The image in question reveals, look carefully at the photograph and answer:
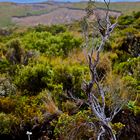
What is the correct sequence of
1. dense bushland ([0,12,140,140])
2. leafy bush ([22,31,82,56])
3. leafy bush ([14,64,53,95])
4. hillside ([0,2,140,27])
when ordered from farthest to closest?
1. hillside ([0,2,140,27])
2. leafy bush ([22,31,82,56])
3. leafy bush ([14,64,53,95])
4. dense bushland ([0,12,140,140])

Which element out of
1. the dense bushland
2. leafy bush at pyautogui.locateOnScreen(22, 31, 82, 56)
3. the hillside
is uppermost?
the dense bushland

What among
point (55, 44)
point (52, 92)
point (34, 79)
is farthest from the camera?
point (55, 44)

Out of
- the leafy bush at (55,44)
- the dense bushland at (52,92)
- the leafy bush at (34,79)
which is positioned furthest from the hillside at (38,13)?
the leafy bush at (34,79)

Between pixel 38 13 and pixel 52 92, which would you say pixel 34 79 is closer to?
pixel 52 92

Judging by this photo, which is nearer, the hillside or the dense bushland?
the dense bushland

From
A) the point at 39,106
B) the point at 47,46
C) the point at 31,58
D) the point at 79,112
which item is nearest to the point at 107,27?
the point at 79,112

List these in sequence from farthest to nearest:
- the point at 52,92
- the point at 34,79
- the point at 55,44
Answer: the point at 55,44 → the point at 34,79 → the point at 52,92

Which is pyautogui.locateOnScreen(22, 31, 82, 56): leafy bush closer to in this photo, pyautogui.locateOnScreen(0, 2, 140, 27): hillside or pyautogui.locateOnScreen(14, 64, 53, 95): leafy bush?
pyautogui.locateOnScreen(14, 64, 53, 95): leafy bush

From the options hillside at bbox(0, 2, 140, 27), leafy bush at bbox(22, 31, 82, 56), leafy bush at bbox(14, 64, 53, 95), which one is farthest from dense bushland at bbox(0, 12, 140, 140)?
hillside at bbox(0, 2, 140, 27)

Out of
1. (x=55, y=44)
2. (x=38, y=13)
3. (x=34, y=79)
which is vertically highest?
(x=34, y=79)

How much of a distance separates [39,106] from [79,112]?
1981 mm

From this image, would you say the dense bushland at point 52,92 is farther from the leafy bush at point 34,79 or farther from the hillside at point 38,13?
the hillside at point 38,13

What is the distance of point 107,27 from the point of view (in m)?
9.91

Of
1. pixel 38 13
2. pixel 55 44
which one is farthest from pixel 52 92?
pixel 38 13
